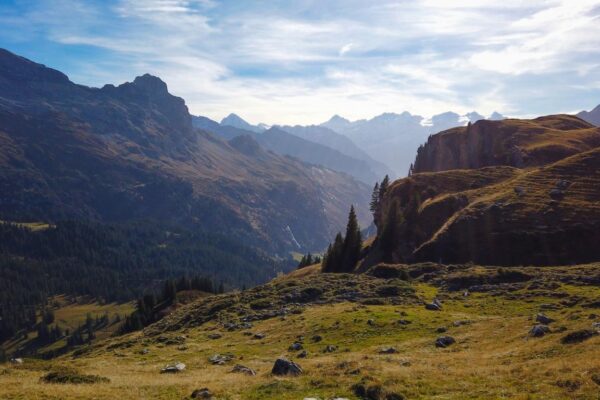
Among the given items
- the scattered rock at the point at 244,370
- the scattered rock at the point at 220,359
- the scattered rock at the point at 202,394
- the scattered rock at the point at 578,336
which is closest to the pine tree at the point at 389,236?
the scattered rock at the point at 220,359

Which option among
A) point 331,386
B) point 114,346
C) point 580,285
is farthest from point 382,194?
point 331,386

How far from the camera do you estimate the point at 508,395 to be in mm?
24922

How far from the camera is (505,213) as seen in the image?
10412cm

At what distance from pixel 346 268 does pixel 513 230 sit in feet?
135

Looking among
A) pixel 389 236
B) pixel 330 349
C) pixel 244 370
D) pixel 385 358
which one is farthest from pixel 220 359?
pixel 389 236

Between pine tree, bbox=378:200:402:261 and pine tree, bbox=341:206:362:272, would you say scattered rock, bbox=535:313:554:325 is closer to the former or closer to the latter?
pine tree, bbox=378:200:402:261

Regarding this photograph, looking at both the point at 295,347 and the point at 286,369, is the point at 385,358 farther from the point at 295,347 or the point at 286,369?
the point at 295,347

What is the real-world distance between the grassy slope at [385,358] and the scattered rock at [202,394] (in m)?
0.62

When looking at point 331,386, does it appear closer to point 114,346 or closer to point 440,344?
point 440,344

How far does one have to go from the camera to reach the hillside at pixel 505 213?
311 ft

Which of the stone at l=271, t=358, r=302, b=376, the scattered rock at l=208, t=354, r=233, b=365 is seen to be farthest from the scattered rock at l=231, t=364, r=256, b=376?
the scattered rock at l=208, t=354, r=233, b=365

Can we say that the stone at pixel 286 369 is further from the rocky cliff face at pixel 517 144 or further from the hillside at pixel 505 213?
the rocky cliff face at pixel 517 144

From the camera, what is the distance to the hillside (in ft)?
311

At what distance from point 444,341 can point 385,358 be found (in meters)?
7.80
